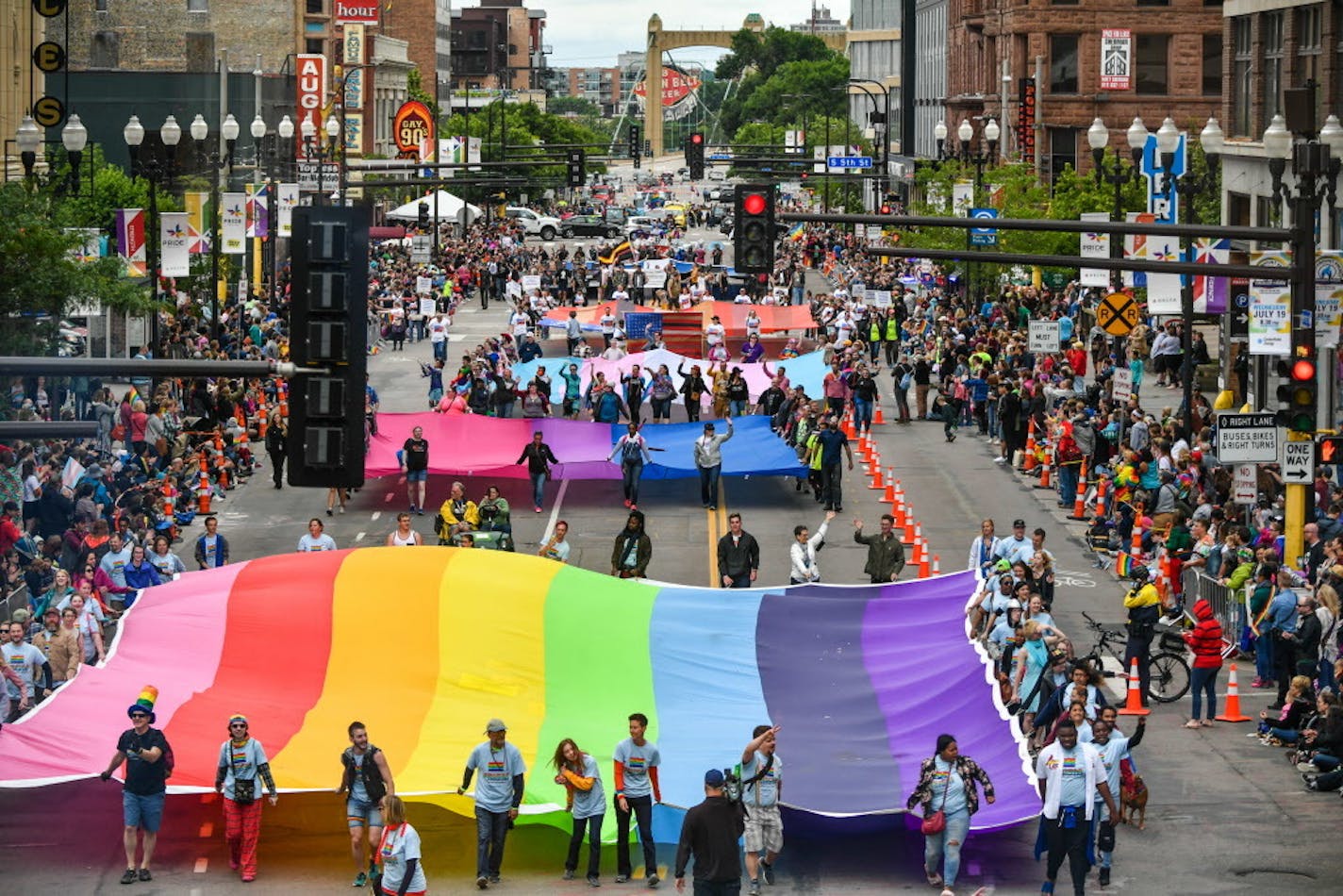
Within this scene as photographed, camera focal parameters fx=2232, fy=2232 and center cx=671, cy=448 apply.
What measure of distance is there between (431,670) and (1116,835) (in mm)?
6695

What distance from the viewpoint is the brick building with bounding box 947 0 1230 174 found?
83.1m

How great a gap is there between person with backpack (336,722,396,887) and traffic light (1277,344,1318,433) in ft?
36.3

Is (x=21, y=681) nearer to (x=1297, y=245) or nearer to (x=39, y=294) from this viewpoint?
(x=1297, y=245)

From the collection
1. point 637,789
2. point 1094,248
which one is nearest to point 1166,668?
point 637,789

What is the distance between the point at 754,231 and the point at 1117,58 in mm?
58903

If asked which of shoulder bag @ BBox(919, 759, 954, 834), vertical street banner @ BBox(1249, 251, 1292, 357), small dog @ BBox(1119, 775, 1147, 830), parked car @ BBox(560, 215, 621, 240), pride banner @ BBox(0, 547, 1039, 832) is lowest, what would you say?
small dog @ BBox(1119, 775, 1147, 830)

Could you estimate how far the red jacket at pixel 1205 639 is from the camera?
2330cm

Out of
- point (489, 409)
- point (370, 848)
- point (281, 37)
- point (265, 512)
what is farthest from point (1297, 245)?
point (281, 37)

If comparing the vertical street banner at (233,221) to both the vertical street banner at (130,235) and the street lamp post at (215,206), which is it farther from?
the vertical street banner at (130,235)

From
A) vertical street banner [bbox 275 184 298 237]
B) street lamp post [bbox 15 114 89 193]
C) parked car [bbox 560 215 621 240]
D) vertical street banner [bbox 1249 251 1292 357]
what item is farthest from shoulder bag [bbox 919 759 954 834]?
parked car [bbox 560 215 621 240]

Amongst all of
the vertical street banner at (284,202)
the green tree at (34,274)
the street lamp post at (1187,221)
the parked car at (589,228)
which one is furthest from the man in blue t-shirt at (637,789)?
the parked car at (589,228)

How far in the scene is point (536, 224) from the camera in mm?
128750

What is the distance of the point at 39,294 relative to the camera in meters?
36.6

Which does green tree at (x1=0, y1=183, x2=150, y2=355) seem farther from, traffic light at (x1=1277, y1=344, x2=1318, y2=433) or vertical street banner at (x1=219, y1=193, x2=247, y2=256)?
traffic light at (x1=1277, y1=344, x2=1318, y2=433)
